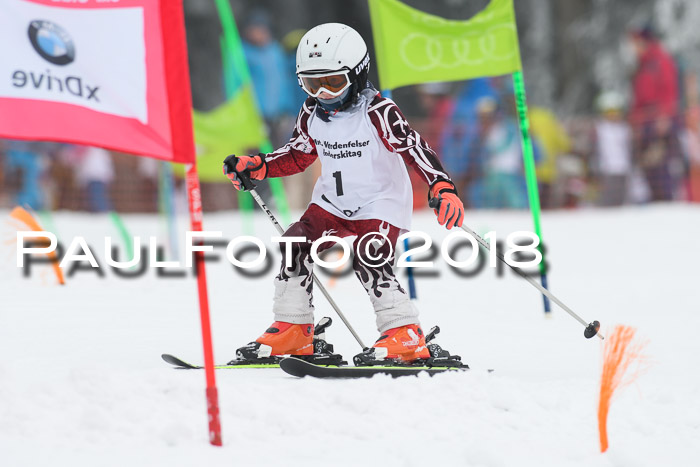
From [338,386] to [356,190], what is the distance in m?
1.08

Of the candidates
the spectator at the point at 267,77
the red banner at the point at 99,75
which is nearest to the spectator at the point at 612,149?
the spectator at the point at 267,77

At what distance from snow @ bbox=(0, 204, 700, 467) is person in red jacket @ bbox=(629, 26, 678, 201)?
5.49m

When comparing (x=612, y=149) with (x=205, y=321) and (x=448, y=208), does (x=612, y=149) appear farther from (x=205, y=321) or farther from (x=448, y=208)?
(x=205, y=321)

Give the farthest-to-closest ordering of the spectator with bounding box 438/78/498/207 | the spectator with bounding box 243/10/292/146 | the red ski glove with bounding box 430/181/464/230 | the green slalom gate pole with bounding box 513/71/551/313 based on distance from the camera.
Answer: the spectator with bounding box 438/78/498/207 → the spectator with bounding box 243/10/292/146 → the green slalom gate pole with bounding box 513/71/551/313 → the red ski glove with bounding box 430/181/464/230

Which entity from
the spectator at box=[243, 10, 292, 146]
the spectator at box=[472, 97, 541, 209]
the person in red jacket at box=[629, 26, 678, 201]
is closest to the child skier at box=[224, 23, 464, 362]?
the spectator at box=[243, 10, 292, 146]

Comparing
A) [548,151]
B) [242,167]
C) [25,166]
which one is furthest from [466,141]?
[242,167]

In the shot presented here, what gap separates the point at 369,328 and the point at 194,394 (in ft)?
8.06

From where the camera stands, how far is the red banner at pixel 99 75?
3.31m

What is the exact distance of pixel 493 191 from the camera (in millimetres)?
13438

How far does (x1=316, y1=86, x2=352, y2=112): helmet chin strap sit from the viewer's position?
445 centimetres

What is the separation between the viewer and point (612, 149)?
44.6ft

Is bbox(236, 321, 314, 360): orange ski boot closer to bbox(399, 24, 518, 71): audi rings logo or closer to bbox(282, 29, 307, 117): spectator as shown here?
bbox(399, 24, 518, 71): audi rings logo

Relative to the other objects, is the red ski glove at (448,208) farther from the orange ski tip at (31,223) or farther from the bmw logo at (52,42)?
the orange ski tip at (31,223)

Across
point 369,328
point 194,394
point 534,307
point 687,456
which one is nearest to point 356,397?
point 194,394
